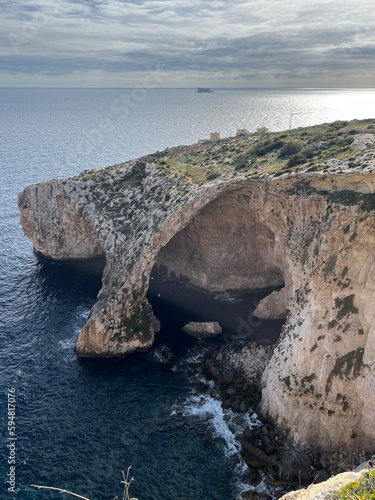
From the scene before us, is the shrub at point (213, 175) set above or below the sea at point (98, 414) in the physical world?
above

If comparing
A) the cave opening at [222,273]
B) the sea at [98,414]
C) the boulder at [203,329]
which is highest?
the cave opening at [222,273]

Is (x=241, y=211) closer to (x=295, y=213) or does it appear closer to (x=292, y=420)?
(x=295, y=213)

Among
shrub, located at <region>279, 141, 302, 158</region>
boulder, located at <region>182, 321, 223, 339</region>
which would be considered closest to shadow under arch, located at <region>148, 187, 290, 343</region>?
boulder, located at <region>182, 321, 223, 339</region>

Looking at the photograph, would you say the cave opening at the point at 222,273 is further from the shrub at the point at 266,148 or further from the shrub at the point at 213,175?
the shrub at the point at 266,148

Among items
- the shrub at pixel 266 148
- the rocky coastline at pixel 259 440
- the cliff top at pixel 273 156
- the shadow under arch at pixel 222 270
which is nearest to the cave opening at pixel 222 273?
the shadow under arch at pixel 222 270

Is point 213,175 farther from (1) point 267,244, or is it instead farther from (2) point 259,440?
(2) point 259,440

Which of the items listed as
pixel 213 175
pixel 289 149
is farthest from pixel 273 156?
pixel 213 175

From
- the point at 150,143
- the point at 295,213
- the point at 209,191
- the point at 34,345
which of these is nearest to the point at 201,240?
the point at 209,191
